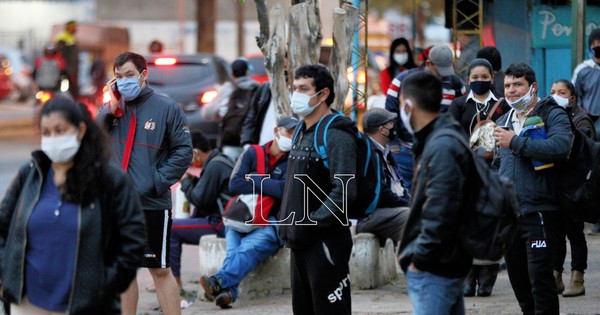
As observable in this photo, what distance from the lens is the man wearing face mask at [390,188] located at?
32.5ft

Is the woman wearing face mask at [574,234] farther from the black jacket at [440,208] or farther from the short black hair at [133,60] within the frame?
the black jacket at [440,208]

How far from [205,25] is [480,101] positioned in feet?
84.3

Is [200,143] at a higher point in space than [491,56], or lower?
lower

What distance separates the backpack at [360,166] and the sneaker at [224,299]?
2761mm

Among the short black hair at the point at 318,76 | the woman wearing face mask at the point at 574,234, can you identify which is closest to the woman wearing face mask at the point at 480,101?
the woman wearing face mask at the point at 574,234

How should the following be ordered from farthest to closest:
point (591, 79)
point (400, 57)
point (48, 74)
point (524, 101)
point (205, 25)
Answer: point (205, 25), point (48, 74), point (400, 57), point (591, 79), point (524, 101)

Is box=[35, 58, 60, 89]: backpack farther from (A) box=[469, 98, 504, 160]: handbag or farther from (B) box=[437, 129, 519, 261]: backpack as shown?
(B) box=[437, 129, 519, 261]: backpack

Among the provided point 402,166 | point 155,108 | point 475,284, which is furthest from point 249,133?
point 155,108

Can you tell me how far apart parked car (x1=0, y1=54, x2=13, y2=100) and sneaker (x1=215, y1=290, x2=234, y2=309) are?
28764 millimetres

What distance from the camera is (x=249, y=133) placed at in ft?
40.9

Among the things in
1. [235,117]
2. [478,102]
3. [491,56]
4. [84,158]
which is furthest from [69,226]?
[235,117]

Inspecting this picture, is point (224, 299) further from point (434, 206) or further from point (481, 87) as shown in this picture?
point (434, 206)

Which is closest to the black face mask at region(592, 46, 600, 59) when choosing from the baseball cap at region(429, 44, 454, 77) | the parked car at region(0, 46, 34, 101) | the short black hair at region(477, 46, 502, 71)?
the baseball cap at region(429, 44, 454, 77)

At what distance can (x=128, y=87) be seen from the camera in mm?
7898
